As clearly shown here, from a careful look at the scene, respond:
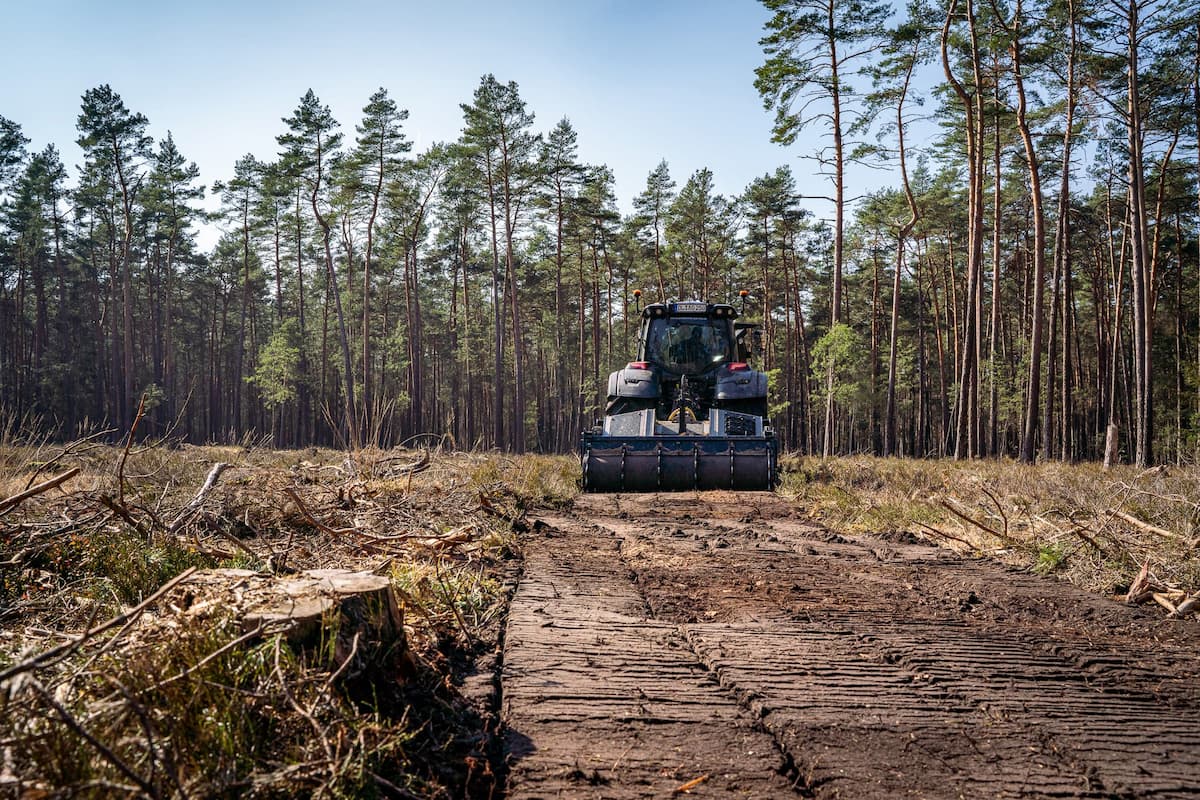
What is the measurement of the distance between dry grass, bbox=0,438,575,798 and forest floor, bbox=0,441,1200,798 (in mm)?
14

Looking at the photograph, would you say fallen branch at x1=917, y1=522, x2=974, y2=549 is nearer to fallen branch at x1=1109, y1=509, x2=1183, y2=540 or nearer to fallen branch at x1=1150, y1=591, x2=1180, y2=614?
fallen branch at x1=1109, y1=509, x2=1183, y2=540

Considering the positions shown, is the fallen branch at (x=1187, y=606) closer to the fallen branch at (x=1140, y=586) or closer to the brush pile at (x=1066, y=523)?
the brush pile at (x=1066, y=523)

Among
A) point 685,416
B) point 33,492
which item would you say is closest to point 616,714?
point 33,492

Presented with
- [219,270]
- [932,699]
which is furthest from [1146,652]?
[219,270]

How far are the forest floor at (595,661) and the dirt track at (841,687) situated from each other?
0.05 feet

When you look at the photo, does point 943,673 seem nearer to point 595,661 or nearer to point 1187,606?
point 595,661

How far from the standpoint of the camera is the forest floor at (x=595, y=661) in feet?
6.91

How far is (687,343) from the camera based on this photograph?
12.9 metres

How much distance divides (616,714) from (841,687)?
1025 millimetres

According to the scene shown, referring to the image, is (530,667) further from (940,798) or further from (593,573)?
(593,573)

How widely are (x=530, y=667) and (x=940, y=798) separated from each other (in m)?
1.74

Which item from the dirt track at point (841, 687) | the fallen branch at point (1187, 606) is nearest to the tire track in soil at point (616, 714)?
the dirt track at point (841, 687)

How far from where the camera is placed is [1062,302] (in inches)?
1235

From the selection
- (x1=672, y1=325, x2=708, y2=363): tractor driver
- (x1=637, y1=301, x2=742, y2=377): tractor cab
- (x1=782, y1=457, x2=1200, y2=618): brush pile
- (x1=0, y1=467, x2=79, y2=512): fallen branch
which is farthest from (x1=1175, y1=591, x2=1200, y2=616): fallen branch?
(x1=672, y1=325, x2=708, y2=363): tractor driver
